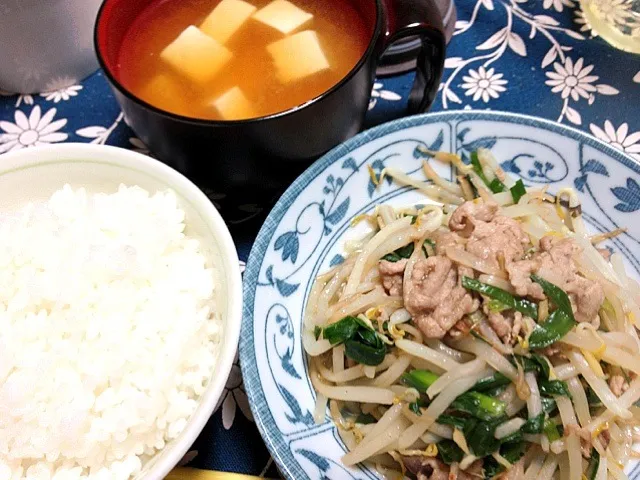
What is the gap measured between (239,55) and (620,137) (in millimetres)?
1174

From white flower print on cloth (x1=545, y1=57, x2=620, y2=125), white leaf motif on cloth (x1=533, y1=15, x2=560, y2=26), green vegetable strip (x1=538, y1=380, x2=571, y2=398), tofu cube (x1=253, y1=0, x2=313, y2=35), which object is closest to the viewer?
green vegetable strip (x1=538, y1=380, x2=571, y2=398)

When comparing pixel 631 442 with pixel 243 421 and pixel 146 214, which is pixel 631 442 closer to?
pixel 243 421

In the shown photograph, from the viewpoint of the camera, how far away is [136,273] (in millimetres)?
1326

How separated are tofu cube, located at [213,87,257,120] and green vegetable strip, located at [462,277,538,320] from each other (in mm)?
684

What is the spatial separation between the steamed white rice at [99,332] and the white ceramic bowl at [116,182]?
0.13 feet

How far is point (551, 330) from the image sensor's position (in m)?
1.26

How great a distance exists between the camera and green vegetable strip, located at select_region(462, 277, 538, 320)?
1.27 metres

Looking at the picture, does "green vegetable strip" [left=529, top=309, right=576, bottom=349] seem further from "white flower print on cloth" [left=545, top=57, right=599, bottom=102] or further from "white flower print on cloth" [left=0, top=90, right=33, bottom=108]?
"white flower print on cloth" [left=0, top=90, right=33, bottom=108]

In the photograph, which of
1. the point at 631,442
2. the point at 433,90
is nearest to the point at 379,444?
the point at 631,442

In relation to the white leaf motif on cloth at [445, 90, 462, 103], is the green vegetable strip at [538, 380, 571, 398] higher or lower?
lower

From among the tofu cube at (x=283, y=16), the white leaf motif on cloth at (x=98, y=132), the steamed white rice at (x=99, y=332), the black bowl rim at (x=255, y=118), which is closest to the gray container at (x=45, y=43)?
the white leaf motif on cloth at (x=98, y=132)

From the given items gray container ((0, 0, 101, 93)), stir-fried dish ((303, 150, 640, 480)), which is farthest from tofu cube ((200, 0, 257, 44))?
stir-fried dish ((303, 150, 640, 480))

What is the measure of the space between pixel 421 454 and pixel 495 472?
16 centimetres

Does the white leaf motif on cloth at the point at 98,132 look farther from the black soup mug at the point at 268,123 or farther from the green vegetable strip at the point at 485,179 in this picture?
the green vegetable strip at the point at 485,179
